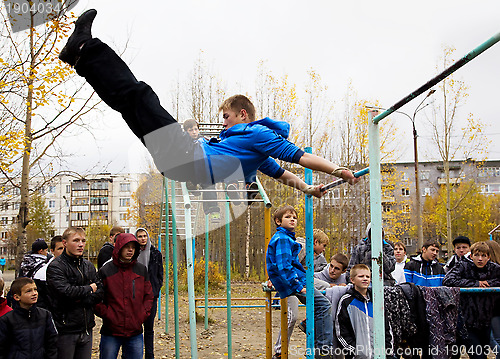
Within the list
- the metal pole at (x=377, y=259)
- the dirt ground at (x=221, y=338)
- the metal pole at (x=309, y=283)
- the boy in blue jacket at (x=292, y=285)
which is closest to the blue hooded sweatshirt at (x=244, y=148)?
the metal pole at (x=377, y=259)

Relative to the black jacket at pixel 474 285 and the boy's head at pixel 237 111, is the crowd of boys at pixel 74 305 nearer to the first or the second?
the boy's head at pixel 237 111

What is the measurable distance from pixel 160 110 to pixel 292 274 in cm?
179

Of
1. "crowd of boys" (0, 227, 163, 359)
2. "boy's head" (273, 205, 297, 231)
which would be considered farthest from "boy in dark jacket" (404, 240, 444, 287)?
"crowd of boys" (0, 227, 163, 359)

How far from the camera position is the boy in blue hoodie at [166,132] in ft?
8.45

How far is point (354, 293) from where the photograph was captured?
3.43m

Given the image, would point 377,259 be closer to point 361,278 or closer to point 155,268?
point 361,278

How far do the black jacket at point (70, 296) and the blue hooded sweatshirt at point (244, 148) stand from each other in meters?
1.62

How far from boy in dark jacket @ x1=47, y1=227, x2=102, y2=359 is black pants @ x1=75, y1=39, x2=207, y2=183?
1.47 metres

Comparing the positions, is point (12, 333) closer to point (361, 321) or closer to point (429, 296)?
point (361, 321)

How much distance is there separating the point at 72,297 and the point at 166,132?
173 cm

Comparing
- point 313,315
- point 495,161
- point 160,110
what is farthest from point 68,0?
point 495,161

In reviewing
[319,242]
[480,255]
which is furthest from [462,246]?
[319,242]

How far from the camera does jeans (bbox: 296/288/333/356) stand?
11.8 ft

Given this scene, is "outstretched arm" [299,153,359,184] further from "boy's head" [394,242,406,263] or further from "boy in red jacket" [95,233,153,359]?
"boy's head" [394,242,406,263]
